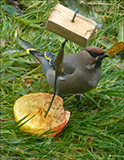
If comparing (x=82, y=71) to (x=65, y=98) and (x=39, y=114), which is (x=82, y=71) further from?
(x=39, y=114)

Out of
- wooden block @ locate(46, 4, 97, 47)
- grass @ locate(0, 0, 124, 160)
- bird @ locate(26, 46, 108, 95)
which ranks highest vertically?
wooden block @ locate(46, 4, 97, 47)

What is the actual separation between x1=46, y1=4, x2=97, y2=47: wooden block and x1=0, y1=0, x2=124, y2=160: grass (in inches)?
59.7

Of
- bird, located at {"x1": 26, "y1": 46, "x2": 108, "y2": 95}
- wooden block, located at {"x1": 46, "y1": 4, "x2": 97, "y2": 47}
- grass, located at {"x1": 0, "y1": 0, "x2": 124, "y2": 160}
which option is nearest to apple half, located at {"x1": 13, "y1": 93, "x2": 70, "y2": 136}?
grass, located at {"x1": 0, "y1": 0, "x2": 124, "y2": 160}

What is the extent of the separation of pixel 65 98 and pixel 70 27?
6.91 feet

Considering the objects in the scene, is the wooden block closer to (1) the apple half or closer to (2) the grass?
(1) the apple half

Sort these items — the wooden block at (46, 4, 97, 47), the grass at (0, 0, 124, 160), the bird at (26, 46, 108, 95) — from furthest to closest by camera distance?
1. the bird at (26, 46, 108, 95)
2. the grass at (0, 0, 124, 160)
3. the wooden block at (46, 4, 97, 47)

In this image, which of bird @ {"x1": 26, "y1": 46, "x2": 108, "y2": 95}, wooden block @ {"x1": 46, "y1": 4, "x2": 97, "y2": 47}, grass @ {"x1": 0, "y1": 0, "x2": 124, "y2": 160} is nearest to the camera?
wooden block @ {"x1": 46, "y1": 4, "x2": 97, "y2": 47}

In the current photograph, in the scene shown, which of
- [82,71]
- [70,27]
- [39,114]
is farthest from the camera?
[82,71]

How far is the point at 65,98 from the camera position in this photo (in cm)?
373

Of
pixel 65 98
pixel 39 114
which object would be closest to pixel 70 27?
pixel 39 114

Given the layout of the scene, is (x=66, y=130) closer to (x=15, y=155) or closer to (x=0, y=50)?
(x=15, y=155)

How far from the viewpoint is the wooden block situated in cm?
169

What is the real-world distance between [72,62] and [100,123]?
89cm

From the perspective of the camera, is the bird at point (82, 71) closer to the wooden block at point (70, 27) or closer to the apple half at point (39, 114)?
the apple half at point (39, 114)
